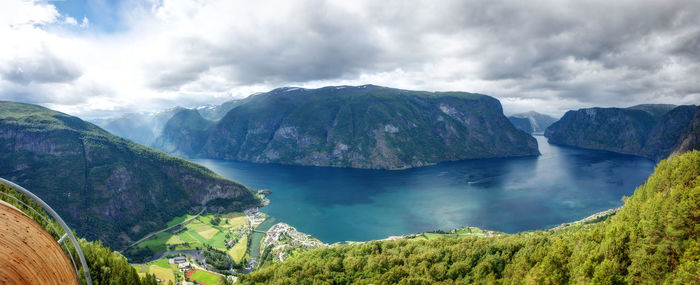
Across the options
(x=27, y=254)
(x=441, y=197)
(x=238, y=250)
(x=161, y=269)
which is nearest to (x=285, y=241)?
(x=238, y=250)

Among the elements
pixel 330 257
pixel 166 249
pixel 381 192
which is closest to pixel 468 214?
pixel 381 192

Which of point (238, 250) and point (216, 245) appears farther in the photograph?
point (216, 245)

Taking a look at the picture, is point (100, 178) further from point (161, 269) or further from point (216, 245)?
point (161, 269)

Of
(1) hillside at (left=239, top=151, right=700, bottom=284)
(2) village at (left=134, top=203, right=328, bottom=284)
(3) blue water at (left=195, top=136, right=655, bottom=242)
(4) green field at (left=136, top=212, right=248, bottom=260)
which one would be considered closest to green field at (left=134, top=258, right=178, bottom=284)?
(2) village at (left=134, top=203, right=328, bottom=284)

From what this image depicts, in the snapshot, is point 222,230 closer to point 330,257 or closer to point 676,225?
point 330,257

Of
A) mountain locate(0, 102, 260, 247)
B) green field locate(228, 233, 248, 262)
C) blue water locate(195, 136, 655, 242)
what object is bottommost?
green field locate(228, 233, 248, 262)

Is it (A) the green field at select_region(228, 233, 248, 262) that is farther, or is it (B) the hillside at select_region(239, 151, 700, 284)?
(A) the green field at select_region(228, 233, 248, 262)

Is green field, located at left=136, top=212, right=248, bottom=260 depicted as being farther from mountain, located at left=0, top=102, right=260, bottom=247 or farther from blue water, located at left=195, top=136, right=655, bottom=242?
blue water, located at left=195, top=136, right=655, bottom=242
